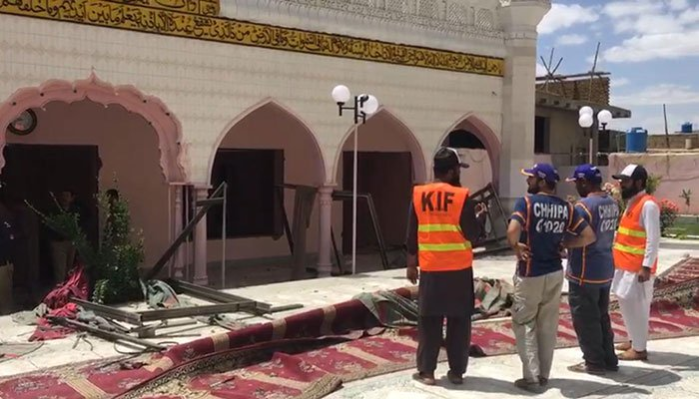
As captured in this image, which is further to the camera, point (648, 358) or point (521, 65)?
point (521, 65)

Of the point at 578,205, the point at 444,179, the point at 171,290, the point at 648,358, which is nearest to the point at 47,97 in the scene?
the point at 171,290

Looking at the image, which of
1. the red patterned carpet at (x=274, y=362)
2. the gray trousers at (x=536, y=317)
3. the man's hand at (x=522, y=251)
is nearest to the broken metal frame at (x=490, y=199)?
the red patterned carpet at (x=274, y=362)

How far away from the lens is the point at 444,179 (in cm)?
425

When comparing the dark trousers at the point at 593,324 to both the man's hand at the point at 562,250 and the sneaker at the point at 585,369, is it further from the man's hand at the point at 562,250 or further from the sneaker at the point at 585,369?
the man's hand at the point at 562,250

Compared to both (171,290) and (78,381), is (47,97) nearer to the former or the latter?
(171,290)

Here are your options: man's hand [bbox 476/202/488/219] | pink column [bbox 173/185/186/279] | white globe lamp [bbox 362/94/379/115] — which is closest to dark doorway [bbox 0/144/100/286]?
pink column [bbox 173/185/186/279]

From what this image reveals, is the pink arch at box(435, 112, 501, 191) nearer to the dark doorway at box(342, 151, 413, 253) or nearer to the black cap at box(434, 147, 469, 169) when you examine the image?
the dark doorway at box(342, 151, 413, 253)

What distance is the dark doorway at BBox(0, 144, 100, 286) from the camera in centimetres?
896

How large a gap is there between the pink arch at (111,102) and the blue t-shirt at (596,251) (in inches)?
184

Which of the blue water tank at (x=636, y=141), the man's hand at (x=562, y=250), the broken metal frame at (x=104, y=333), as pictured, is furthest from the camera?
the blue water tank at (x=636, y=141)

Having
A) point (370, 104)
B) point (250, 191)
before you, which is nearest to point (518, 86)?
point (370, 104)

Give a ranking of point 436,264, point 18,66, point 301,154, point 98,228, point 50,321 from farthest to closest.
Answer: point 301,154 < point 98,228 < point 18,66 < point 50,321 < point 436,264

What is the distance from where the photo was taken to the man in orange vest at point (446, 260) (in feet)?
13.7

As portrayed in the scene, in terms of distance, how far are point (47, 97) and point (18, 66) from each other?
0.42m
